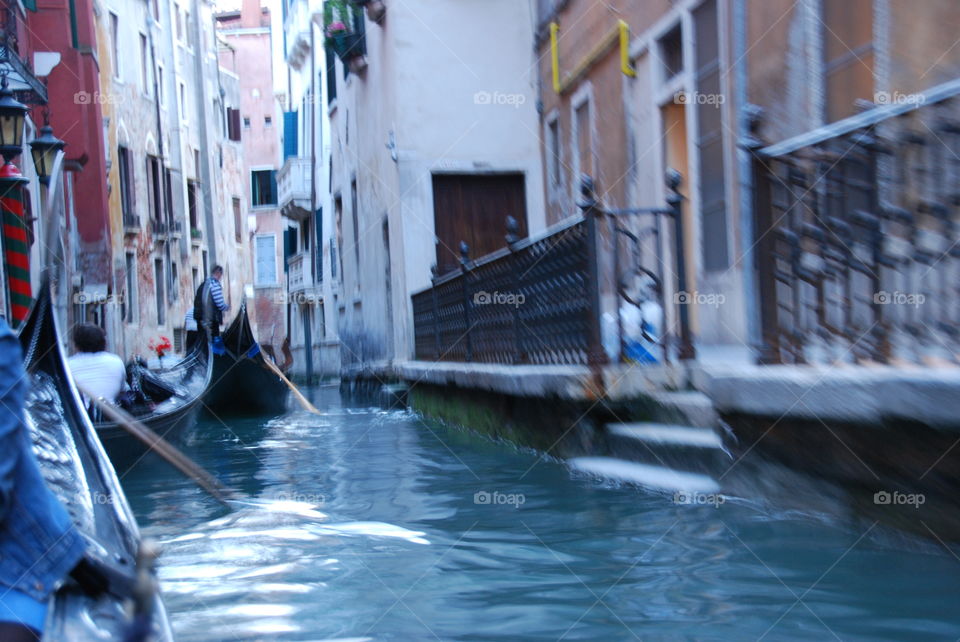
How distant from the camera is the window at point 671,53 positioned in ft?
27.4

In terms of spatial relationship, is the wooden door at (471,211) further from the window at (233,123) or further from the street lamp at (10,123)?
the window at (233,123)

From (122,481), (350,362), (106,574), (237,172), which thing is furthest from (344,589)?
(237,172)

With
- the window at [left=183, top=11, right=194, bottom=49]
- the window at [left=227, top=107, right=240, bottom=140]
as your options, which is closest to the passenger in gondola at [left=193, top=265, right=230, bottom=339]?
the window at [left=183, top=11, right=194, bottom=49]

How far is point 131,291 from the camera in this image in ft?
73.2

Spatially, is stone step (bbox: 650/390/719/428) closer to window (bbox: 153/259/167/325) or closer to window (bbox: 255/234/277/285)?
window (bbox: 153/259/167/325)

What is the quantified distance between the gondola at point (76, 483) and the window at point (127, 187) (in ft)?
57.0

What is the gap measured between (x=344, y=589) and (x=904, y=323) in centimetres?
224

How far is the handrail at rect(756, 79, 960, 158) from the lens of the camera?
3.53 meters

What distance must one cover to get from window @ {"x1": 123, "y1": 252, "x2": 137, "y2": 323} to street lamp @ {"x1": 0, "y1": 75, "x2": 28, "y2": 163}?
43.9 feet

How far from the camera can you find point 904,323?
3725 mm

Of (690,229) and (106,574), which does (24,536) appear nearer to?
(106,574)

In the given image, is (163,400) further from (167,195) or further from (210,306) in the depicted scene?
(167,195)

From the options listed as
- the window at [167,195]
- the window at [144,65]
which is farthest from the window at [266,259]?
the window at [144,65]

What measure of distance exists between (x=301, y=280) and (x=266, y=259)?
1606 cm
